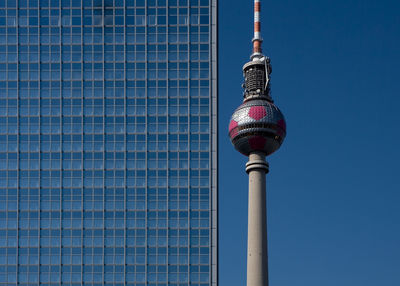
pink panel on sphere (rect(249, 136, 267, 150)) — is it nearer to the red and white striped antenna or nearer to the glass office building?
the glass office building

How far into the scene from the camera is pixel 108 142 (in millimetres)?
154750

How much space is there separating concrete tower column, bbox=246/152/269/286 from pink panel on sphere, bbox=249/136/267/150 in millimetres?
1814

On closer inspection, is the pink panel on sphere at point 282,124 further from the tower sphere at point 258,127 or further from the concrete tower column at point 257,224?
the concrete tower column at point 257,224

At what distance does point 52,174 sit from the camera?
15388cm

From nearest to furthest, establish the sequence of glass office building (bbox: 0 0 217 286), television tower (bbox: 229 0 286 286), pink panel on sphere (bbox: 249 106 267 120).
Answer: television tower (bbox: 229 0 286 286) → glass office building (bbox: 0 0 217 286) → pink panel on sphere (bbox: 249 106 267 120)

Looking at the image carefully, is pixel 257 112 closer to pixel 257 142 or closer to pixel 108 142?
pixel 257 142

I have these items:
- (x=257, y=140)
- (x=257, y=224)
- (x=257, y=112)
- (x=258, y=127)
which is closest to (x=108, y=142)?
(x=257, y=140)

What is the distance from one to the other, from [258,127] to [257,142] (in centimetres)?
328

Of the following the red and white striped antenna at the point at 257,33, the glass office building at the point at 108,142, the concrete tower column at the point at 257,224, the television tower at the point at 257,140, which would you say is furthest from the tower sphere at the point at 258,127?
the red and white striped antenna at the point at 257,33

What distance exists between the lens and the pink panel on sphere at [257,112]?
504ft

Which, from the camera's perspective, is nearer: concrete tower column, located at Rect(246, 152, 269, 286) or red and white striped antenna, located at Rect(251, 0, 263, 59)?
concrete tower column, located at Rect(246, 152, 269, 286)

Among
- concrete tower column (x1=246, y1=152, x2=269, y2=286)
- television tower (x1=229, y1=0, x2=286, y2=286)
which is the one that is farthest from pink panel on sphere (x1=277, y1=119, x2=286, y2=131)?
concrete tower column (x1=246, y1=152, x2=269, y2=286)

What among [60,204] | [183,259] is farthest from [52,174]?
[183,259]

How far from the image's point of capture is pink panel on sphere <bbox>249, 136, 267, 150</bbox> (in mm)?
154325
